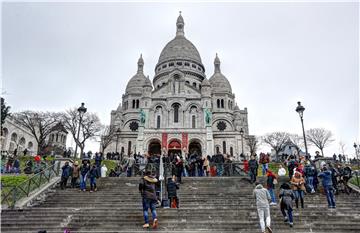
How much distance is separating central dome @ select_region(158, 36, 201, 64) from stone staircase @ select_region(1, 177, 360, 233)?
4703cm

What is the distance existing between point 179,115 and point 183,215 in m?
31.1

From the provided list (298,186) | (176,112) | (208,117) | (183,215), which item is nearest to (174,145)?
(176,112)

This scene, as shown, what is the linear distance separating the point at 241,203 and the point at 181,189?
128 inches

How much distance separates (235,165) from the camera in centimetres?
1772

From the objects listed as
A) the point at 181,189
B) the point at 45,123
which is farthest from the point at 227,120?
the point at 181,189

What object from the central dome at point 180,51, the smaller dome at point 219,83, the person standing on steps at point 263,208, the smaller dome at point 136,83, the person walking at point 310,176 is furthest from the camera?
the central dome at point 180,51

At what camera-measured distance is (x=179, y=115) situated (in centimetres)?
4031

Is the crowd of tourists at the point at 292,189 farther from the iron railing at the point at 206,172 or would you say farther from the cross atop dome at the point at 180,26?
the cross atop dome at the point at 180,26

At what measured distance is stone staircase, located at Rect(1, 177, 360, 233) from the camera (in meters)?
8.57

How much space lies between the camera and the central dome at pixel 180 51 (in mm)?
57125

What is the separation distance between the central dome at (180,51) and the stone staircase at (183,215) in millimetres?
47029

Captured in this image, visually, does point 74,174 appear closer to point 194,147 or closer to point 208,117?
point 208,117

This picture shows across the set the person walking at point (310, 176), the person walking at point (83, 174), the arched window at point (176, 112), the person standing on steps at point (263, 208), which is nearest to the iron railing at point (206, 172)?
the person walking at point (83, 174)

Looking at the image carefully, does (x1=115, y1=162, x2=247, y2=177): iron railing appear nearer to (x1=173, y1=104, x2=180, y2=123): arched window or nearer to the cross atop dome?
(x1=173, y1=104, x2=180, y2=123): arched window
